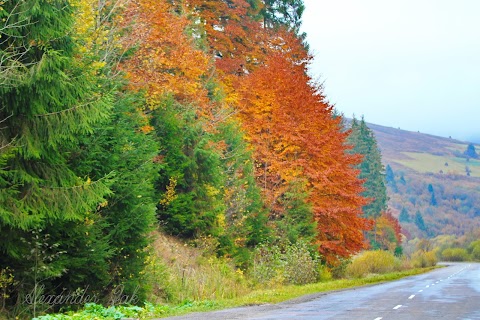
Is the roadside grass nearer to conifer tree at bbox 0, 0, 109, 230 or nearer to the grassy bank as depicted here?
the grassy bank

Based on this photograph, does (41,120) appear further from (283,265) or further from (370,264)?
(370,264)

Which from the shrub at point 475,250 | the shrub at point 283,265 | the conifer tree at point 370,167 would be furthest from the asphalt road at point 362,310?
the shrub at point 475,250

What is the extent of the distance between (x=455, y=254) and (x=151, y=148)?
146m

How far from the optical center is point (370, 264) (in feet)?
183

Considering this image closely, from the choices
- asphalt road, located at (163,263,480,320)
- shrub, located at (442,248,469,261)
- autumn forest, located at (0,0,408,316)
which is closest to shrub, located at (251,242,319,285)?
autumn forest, located at (0,0,408,316)

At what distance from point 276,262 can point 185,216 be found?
696 cm

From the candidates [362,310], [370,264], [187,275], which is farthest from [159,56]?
[370,264]

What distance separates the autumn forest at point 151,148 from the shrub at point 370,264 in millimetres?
5588

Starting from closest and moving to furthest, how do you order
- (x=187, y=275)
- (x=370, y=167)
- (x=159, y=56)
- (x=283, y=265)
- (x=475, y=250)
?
1. (x=187, y=275)
2. (x=159, y=56)
3. (x=283, y=265)
4. (x=370, y=167)
5. (x=475, y=250)

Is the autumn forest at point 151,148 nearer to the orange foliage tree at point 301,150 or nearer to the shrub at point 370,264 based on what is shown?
the orange foliage tree at point 301,150

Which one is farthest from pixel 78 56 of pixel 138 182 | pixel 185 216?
pixel 185 216

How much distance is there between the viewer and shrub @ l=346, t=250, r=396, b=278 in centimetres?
4980

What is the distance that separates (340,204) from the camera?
4281cm

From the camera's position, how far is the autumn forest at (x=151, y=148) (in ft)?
48.8
